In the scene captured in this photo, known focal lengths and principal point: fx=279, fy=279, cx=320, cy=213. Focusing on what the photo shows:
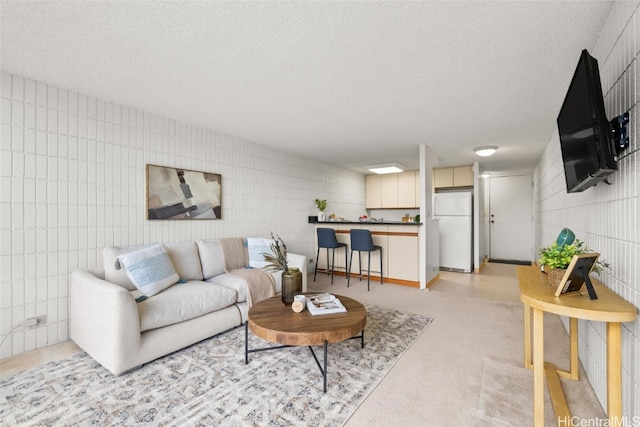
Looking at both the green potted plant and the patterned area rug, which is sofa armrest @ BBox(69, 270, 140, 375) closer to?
the patterned area rug

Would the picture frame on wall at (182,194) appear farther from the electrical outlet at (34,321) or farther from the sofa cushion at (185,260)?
the electrical outlet at (34,321)

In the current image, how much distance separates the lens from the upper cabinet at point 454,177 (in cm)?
594

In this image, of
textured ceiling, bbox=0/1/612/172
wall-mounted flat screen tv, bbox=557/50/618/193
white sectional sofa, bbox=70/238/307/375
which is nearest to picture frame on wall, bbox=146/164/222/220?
white sectional sofa, bbox=70/238/307/375

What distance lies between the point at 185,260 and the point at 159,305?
811mm

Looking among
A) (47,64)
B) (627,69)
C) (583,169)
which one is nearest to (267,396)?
(583,169)

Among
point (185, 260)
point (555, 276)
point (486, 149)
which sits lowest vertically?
point (185, 260)

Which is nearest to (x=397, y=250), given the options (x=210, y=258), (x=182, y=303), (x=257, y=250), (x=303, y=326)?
(x=257, y=250)

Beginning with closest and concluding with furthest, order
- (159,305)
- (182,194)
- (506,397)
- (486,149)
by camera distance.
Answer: (506,397)
(159,305)
(182,194)
(486,149)

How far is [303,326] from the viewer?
6.10 ft

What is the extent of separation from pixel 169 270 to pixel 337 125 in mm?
2453

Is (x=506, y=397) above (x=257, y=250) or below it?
below

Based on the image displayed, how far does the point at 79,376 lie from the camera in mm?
1956

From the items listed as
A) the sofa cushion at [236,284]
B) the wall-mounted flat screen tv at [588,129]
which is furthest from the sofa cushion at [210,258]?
the wall-mounted flat screen tv at [588,129]

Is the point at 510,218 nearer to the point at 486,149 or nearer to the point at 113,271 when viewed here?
the point at 486,149
